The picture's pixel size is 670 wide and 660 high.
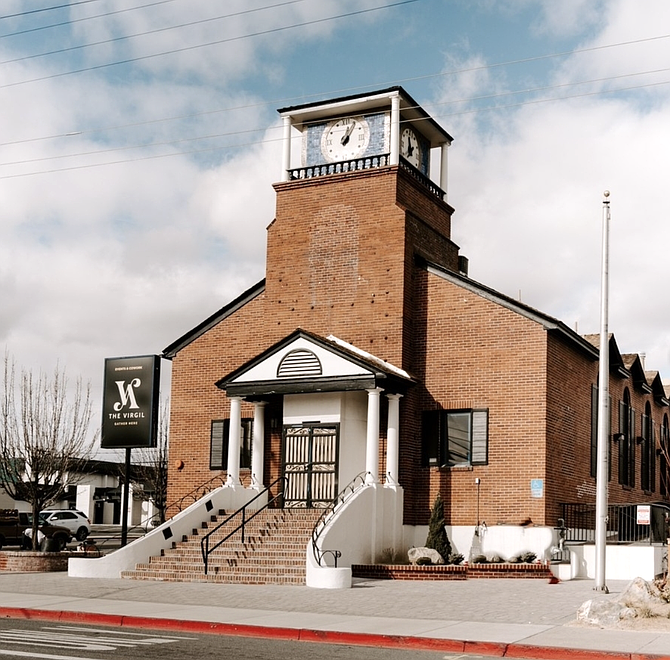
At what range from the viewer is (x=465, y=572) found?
74.6 ft

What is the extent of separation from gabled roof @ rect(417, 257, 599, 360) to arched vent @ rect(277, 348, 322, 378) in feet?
13.6

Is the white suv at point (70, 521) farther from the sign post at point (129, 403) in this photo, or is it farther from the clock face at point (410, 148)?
the clock face at point (410, 148)

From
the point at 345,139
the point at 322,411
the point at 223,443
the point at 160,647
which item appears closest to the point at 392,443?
the point at 322,411

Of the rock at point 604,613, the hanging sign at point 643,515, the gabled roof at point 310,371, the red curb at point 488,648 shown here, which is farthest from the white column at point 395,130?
the red curb at point 488,648

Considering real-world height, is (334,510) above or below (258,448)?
below

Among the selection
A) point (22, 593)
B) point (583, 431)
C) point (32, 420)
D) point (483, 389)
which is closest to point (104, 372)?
point (32, 420)

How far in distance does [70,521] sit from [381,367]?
98.4ft

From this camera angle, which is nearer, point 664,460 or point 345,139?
point 345,139

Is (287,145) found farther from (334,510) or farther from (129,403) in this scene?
(334,510)

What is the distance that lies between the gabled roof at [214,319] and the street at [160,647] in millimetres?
15695

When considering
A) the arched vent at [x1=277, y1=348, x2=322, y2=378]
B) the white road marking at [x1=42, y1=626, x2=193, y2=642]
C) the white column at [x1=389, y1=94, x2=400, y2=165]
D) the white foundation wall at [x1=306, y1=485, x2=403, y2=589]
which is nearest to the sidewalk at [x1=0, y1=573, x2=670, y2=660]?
the white road marking at [x1=42, y1=626, x2=193, y2=642]

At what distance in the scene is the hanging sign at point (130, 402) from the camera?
84.9ft

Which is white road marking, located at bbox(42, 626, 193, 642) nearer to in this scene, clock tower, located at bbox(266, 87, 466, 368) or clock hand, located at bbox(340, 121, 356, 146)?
clock tower, located at bbox(266, 87, 466, 368)

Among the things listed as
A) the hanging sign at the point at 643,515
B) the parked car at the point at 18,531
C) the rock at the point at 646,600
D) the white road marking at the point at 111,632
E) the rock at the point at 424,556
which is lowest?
the parked car at the point at 18,531
